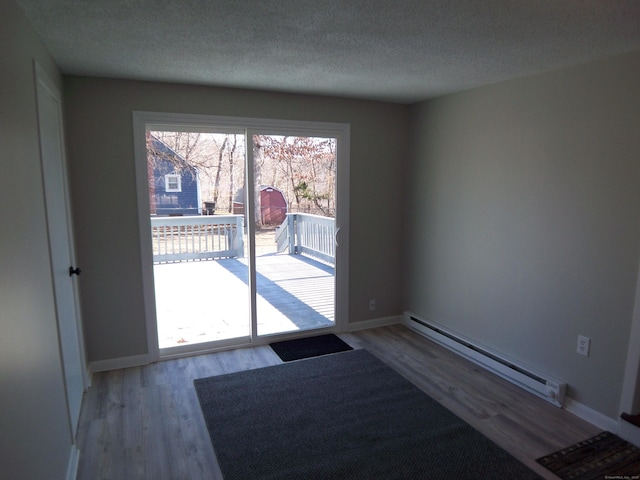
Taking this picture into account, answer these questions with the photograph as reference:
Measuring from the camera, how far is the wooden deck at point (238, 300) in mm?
4055

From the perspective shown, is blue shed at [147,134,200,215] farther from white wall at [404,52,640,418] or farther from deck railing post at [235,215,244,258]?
white wall at [404,52,640,418]

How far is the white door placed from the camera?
7.00 ft

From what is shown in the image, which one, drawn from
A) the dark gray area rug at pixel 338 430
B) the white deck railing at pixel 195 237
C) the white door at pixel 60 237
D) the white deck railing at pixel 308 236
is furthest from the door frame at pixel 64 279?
the white deck railing at pixel 195 237

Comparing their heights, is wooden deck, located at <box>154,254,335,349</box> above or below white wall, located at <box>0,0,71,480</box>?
below

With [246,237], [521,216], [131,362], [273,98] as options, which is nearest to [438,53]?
[521,216]

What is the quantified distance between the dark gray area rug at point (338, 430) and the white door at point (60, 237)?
0.83 metres

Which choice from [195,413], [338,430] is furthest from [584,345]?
[195,413]

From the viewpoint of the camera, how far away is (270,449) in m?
2.32

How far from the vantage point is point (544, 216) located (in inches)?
112

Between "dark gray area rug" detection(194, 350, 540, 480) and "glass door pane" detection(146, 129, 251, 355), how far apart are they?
93 cm

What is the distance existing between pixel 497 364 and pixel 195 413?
2318mm

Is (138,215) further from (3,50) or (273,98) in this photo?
(3,50)

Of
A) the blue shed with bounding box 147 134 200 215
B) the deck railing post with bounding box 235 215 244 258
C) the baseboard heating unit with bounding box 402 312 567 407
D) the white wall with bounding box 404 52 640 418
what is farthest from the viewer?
the deck railing post with bounding box 235 215 244 258

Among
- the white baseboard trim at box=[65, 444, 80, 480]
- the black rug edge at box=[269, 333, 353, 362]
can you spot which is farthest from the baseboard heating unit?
the white baseboard trim at box=[65, 444, 80, 480]
